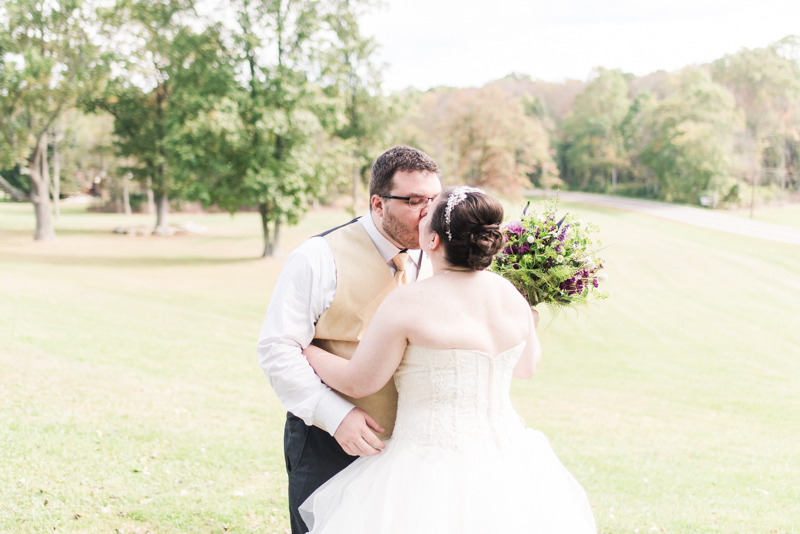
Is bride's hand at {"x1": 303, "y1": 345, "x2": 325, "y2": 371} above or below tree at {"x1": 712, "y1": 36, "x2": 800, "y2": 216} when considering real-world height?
below

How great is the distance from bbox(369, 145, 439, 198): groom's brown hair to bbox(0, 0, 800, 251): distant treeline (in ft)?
44.4

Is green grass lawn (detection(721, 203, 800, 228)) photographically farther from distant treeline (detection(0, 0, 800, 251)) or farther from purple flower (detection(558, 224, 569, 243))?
purple flower (detection(558, 224, 569, 243))

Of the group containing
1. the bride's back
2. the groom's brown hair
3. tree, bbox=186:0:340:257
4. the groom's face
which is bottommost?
the bride's back

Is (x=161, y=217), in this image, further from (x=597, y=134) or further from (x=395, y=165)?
(x=597, y=134)

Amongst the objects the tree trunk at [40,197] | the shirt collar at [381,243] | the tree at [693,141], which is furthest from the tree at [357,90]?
the tree at [693,141]

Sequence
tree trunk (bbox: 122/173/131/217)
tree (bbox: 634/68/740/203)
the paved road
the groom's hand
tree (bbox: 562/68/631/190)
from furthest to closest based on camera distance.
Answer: tree (bbox: 562/68/631/190)
tree trunk (bbox: 122/173/131/217)
tree (bbox: 634/68/740/203)
the paved road
the groom's hand

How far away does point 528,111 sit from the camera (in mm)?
73062

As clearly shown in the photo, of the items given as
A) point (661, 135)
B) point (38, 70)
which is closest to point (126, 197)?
point (38, 70)

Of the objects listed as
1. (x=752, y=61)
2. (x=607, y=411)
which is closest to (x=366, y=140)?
(x=607, y=411)

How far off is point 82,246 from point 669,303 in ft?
90.9

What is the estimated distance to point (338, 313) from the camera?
260 cm

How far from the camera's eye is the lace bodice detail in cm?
228

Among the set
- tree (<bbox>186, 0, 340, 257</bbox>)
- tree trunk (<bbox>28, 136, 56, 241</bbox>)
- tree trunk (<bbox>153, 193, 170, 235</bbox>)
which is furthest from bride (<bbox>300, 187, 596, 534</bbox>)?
tree trunk (<bbox>153, 193, 170, 235</bbox>)

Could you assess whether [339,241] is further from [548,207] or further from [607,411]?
[607,411]
